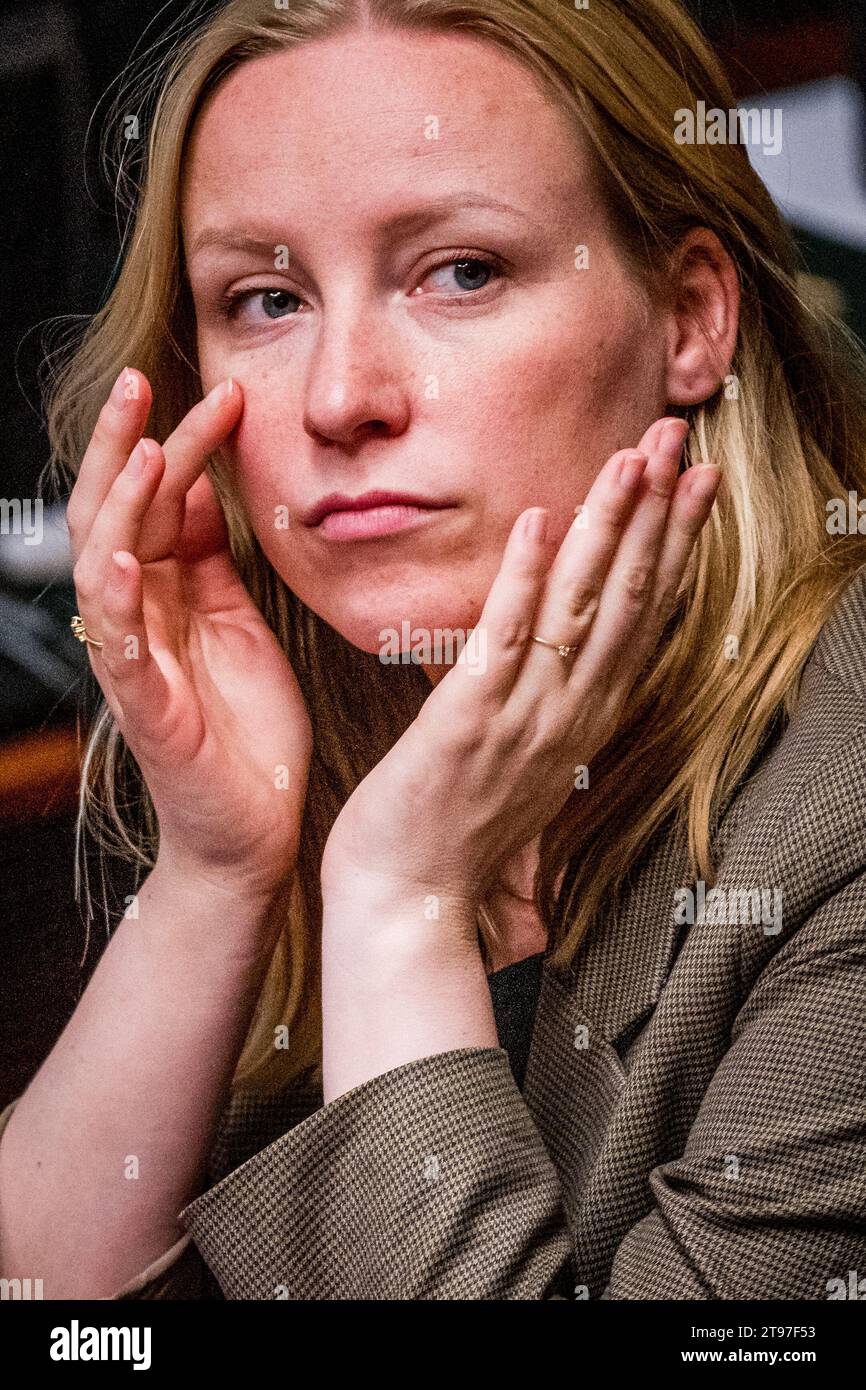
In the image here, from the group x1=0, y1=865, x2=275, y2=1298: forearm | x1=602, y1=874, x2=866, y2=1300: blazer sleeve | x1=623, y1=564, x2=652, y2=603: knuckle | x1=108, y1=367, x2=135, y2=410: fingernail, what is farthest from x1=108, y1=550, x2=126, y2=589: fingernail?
x1=602, y1=874, x2=866, y2=1300: blazer sleeve

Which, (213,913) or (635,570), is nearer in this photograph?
(635,570)

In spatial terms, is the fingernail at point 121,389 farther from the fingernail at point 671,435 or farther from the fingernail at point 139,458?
the fingernail at point 671,435

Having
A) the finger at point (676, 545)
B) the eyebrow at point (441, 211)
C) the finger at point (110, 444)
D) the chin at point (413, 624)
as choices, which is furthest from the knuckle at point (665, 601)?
the finger at point (110, 444)

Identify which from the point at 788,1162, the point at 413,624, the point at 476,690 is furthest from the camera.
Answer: the point at 413,624

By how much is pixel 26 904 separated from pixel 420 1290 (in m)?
0.46

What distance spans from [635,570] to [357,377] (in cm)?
21

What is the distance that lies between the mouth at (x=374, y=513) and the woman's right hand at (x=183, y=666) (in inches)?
4.2

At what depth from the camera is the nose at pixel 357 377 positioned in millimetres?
908

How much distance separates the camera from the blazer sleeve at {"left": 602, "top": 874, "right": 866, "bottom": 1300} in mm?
761

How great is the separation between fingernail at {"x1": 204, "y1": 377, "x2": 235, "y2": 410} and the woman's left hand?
25 cm

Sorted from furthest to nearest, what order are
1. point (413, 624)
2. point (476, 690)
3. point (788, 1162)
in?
point (413, 624) < point (476, 690) < point (788, 1162)

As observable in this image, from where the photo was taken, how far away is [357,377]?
2.99 ft

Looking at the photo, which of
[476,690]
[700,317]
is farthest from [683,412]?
[476,690]

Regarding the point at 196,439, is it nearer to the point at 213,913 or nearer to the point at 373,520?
the point at 373,520
